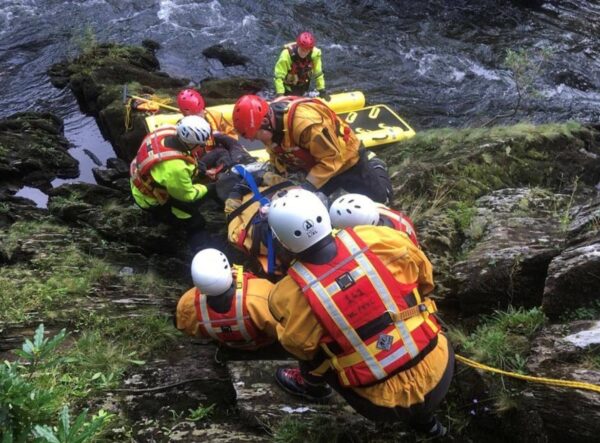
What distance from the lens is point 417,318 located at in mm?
2725

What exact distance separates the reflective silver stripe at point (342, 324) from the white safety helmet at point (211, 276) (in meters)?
1.14

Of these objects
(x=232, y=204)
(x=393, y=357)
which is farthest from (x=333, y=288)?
(x=232, y=204)

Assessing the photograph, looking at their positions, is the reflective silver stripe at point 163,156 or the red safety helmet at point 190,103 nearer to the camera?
the reflective silver stripe at point 163,156

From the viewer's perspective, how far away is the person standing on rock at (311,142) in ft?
14.9

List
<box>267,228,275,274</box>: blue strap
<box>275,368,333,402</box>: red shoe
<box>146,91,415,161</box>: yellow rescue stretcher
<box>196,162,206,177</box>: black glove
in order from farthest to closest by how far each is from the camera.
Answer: <box>146,91,415,161</box>: yellow rescue stretcher < <box>196,162,206,177</box>: black glove < <box>267,228,275,274</box>: blue strap < <box>275,368,333,402</box>: red shoe

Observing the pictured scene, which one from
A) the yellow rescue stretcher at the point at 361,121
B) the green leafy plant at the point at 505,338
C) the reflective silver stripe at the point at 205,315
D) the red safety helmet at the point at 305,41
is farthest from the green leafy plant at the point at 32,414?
the red safety helmet at the point at 305,41

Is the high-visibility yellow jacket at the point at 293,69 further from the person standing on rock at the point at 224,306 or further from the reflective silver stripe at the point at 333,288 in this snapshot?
the reflective silver stripe at the point at 333,288

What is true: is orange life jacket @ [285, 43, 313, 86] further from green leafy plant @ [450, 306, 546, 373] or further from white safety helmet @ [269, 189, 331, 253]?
white safety helmet @ [269, 189, 331, 253]

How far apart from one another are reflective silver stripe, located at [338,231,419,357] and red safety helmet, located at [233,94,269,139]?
83.9 inches

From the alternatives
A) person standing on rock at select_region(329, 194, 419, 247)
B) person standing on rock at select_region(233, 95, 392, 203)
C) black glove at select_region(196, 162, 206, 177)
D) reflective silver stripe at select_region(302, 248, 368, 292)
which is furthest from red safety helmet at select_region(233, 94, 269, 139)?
reflective silver stripe at select_region(302, 248, 368, 292)

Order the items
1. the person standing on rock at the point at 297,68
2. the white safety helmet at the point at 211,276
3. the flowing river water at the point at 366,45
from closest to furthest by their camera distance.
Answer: the white safety helmet at the point at 211,276, the person standing on rock at the point at 297,68, the flowing river water at the point at 366,45

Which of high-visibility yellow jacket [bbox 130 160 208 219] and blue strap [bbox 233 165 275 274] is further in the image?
high-visibility yellow jacket [bbox 130 160 208 219]

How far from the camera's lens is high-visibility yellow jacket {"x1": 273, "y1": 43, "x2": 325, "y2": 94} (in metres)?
8.00

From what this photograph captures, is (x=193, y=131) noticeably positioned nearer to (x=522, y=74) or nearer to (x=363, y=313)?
(x=363, y=313)
